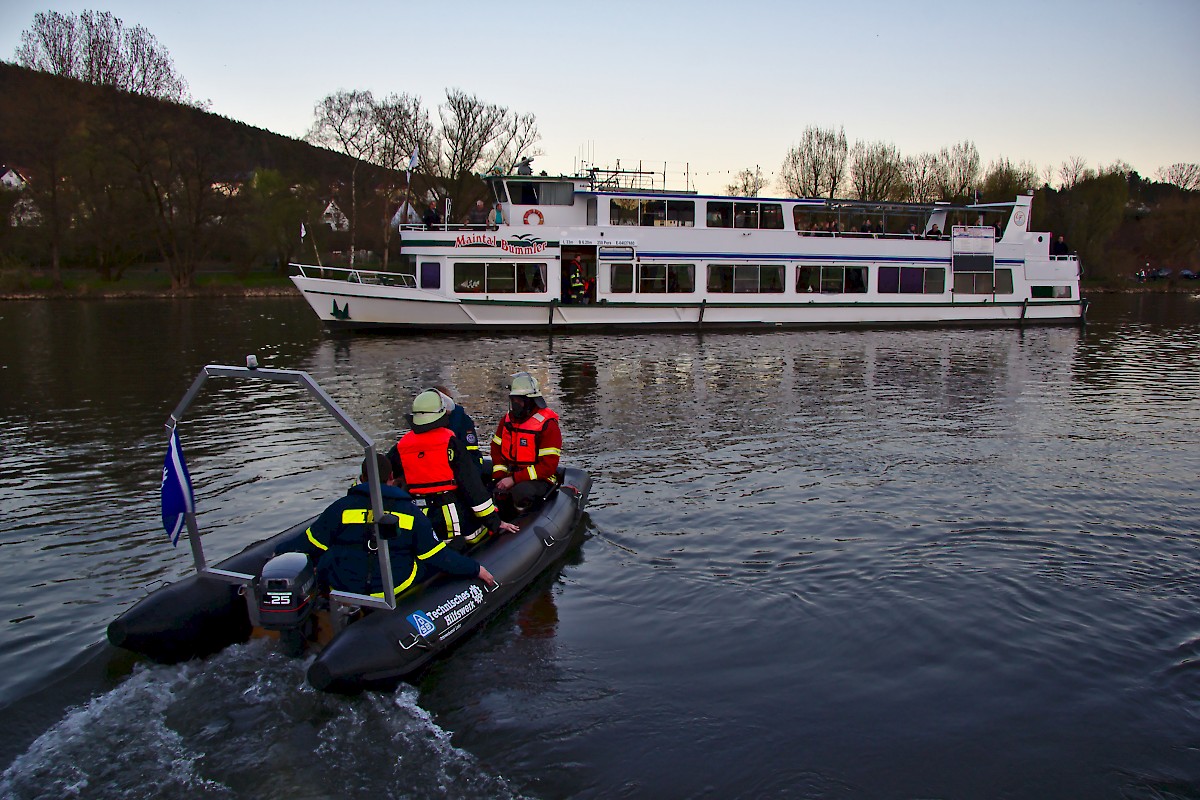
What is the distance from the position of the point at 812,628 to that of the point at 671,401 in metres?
10.7

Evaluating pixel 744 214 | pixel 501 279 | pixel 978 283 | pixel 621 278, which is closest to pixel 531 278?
pixel 501 279

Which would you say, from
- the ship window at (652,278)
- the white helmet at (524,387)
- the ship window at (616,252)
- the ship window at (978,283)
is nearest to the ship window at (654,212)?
the ship window at (616,252)

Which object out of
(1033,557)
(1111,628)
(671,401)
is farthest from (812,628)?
(671,401)

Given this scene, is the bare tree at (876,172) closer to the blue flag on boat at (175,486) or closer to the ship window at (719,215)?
the ship window at (719,215)

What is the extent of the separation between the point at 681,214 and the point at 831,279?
6.87 metres

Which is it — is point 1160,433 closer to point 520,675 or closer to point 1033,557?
point 1033,557

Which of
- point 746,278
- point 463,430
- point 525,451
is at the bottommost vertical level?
point 525,451

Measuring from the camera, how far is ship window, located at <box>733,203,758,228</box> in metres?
32.6

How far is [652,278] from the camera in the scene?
3225cm

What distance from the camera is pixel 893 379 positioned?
2098cm

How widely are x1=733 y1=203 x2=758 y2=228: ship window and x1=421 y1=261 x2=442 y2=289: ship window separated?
11.5m

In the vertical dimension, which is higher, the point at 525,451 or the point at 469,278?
the point at 469,278

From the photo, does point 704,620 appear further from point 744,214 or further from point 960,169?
point 960,169

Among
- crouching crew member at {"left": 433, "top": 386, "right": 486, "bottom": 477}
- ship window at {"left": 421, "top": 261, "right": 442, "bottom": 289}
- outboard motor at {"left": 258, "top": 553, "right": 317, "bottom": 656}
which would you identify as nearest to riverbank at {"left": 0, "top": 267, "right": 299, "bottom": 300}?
ship window at {"left": 421, "top": 261, "right": 442, "bottom": 289}
